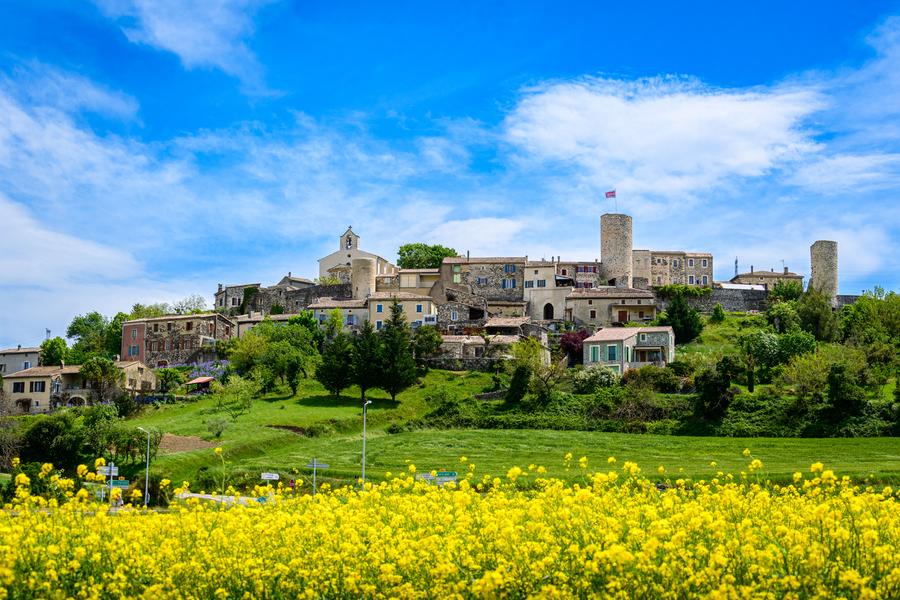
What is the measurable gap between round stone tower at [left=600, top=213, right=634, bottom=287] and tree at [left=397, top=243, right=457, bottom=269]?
20215 millimetres

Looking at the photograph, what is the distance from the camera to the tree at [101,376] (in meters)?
81.0

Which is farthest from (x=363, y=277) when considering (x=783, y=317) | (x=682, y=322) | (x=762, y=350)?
→ (x=762, y=350)

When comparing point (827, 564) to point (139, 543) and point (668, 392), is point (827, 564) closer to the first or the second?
point (139, 543)

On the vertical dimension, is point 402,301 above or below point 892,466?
above

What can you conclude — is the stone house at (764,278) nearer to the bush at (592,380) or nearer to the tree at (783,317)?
the tree at (783,317)

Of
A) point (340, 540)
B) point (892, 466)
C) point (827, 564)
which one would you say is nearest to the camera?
point (827, 564)

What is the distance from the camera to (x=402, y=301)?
93.3 meters

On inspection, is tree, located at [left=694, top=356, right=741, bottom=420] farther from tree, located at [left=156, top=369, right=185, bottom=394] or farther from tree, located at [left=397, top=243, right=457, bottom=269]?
tree, located at [left=397, top=243, right=457, bottom=269]

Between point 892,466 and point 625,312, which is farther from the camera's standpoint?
point 625,312

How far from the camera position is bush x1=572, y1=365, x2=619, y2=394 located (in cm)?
7062

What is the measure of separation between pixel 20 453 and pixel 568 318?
53.7 meters

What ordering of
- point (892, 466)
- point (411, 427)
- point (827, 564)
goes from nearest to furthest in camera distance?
point (827, 564)
point (892, 466)
point (411, 427)

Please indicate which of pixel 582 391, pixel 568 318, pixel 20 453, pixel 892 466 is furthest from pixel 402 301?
pixel 892 466

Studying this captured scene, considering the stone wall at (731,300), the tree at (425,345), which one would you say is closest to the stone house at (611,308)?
the stone wall at (731,300)
